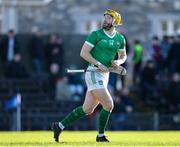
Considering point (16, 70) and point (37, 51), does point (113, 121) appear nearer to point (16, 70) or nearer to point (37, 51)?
point (16, 70)

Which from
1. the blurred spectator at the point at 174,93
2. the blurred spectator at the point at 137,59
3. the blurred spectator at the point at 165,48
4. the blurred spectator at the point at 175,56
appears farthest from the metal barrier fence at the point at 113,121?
the blurred spectator at the point at 137,59

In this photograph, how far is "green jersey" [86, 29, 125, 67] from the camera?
21094 mm

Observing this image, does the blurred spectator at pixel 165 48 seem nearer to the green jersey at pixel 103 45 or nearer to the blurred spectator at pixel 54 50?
the blurred spectator at pixel 54 50

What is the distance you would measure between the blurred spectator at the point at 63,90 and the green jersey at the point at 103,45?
15.1m

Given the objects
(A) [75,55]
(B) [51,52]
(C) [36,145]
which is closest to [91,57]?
(C) [36,145]

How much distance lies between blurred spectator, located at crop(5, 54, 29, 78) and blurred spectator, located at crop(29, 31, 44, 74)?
522 millimetres

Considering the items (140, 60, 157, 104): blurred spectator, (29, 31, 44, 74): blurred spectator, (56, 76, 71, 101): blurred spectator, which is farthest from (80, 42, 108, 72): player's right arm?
(29, 31, 44, 74): blurred spectator

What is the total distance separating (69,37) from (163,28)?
11.7 metres

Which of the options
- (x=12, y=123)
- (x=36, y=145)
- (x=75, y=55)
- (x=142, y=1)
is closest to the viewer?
(x=36, y=145)

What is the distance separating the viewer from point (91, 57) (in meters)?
21.1

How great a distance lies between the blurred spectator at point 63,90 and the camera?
120 feet

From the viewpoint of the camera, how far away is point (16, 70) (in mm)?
37250

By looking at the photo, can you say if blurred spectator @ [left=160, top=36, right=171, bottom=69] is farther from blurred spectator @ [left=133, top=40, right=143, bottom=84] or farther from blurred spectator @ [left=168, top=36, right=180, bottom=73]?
blurred spectator @ [left=133, top=40, right=143, bottom=84]

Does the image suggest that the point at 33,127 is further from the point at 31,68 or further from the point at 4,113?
the point at 31,68
